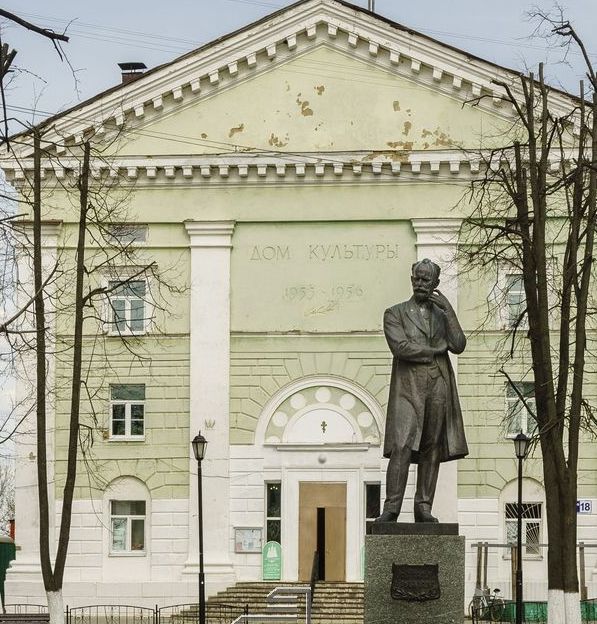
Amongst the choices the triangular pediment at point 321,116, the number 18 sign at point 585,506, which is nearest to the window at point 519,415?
the number 18 sign at point 585,506

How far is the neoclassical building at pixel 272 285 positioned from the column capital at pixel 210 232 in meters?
0.05

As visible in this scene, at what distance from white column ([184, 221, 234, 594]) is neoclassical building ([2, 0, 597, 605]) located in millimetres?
48

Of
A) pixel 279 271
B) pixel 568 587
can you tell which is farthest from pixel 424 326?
pixel 279 271

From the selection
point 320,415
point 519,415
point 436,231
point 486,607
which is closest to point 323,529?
point 320,415

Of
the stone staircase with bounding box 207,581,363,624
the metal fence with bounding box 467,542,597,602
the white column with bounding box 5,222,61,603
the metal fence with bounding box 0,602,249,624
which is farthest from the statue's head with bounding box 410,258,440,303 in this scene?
the white column with bounding box 5,222,61,603

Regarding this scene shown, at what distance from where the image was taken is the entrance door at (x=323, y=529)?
40.6 meters

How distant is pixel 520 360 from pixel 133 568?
10.4 m

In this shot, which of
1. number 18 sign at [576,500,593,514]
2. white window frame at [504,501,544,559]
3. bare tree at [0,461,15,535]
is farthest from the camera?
bare tree at [0,461,15,535]

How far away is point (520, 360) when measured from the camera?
40969mm

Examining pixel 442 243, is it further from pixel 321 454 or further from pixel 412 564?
pixel 412 564

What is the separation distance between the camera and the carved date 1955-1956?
4128 centimetres

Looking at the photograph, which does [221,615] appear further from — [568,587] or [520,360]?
[568,587]

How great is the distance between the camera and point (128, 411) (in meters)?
41.6

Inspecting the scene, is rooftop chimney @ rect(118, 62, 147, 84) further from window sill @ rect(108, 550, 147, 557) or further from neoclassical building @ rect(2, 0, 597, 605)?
window sill @ rect(108, 550, 147, 557)
